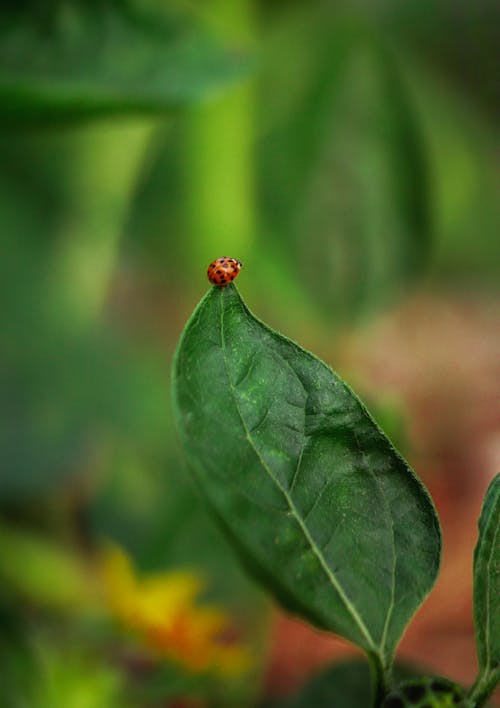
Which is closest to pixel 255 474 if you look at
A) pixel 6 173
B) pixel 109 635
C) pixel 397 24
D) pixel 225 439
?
pixel 225 439

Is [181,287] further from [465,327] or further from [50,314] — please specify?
[465,327]

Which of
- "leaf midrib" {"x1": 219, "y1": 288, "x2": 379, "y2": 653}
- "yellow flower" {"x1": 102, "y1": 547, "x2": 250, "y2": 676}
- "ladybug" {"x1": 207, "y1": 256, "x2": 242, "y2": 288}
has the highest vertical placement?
"ladybug" {"x1": 207, "y1": 256, "x2": 242, "y2": 288}

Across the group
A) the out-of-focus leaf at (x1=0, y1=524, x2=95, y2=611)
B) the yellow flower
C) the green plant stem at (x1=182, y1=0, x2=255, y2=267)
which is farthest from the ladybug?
the green plant stem at (x1=182, y1=0, x2=255, y2=267)

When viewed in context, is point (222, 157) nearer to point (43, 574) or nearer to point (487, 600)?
point (43, 574)

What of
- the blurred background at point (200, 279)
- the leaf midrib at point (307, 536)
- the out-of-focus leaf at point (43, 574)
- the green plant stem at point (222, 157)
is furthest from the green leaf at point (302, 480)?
the green plant stem at point (222, 157)

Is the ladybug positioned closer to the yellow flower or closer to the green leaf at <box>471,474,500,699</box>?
the green leaf at <box>471,474,500,699</box>
